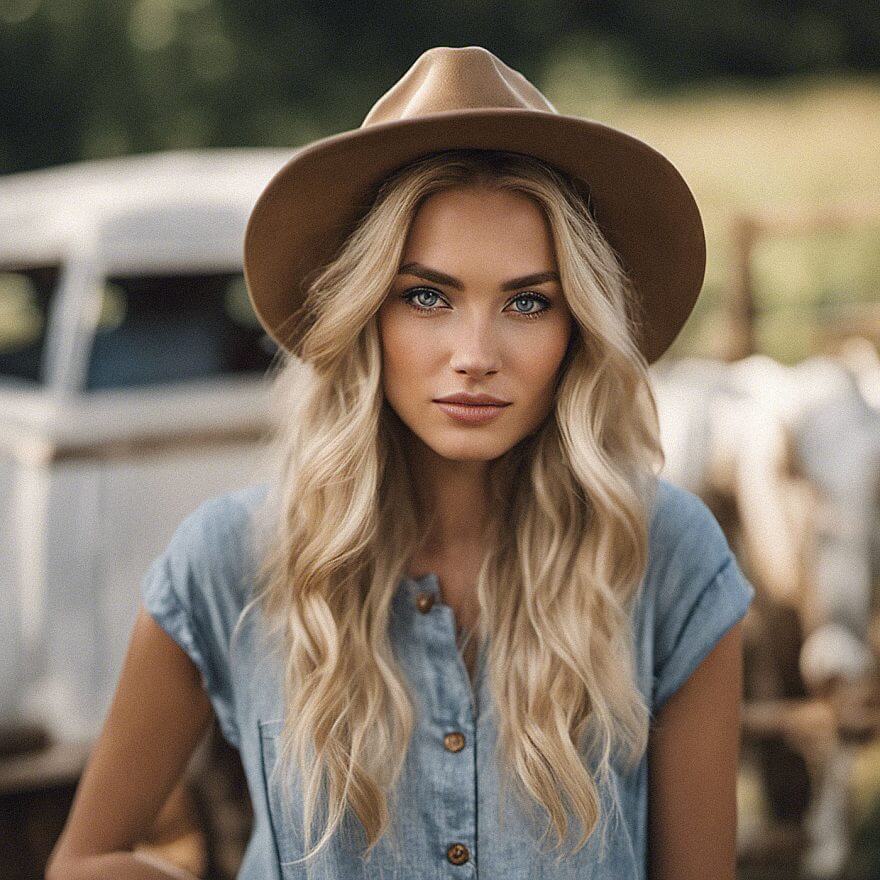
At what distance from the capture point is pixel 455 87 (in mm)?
1218

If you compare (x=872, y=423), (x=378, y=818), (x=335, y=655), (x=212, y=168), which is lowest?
(x=378, y=818)

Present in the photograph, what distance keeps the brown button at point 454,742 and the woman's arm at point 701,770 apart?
0.24 m

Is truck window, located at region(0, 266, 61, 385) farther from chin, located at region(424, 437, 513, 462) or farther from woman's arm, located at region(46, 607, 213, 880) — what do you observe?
chin, located at region(424, 437, 513, 462)

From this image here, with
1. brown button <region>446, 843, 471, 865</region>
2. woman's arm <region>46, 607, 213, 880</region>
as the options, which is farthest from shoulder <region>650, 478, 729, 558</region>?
woman's arm <region>46, 607, 213, 880</region>

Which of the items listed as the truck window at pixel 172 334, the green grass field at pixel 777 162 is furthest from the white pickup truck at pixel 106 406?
the green grass field at pixel 777 162

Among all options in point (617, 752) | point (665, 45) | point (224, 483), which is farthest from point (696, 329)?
point (617, 752)

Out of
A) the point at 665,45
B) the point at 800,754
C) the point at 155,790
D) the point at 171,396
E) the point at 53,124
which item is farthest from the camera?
the point at 665,45

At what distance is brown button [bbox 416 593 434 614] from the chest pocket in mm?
207

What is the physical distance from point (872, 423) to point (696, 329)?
17.8 ft

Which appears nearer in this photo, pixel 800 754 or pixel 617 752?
pixel 617 752

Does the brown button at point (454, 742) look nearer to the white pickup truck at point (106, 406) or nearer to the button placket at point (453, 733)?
the button placket at point (453, 733)

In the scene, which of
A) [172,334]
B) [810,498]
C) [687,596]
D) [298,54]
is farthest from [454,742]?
[298,54]

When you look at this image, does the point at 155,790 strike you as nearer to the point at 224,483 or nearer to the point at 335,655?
the point at 335,655

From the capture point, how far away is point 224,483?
2.84 m
